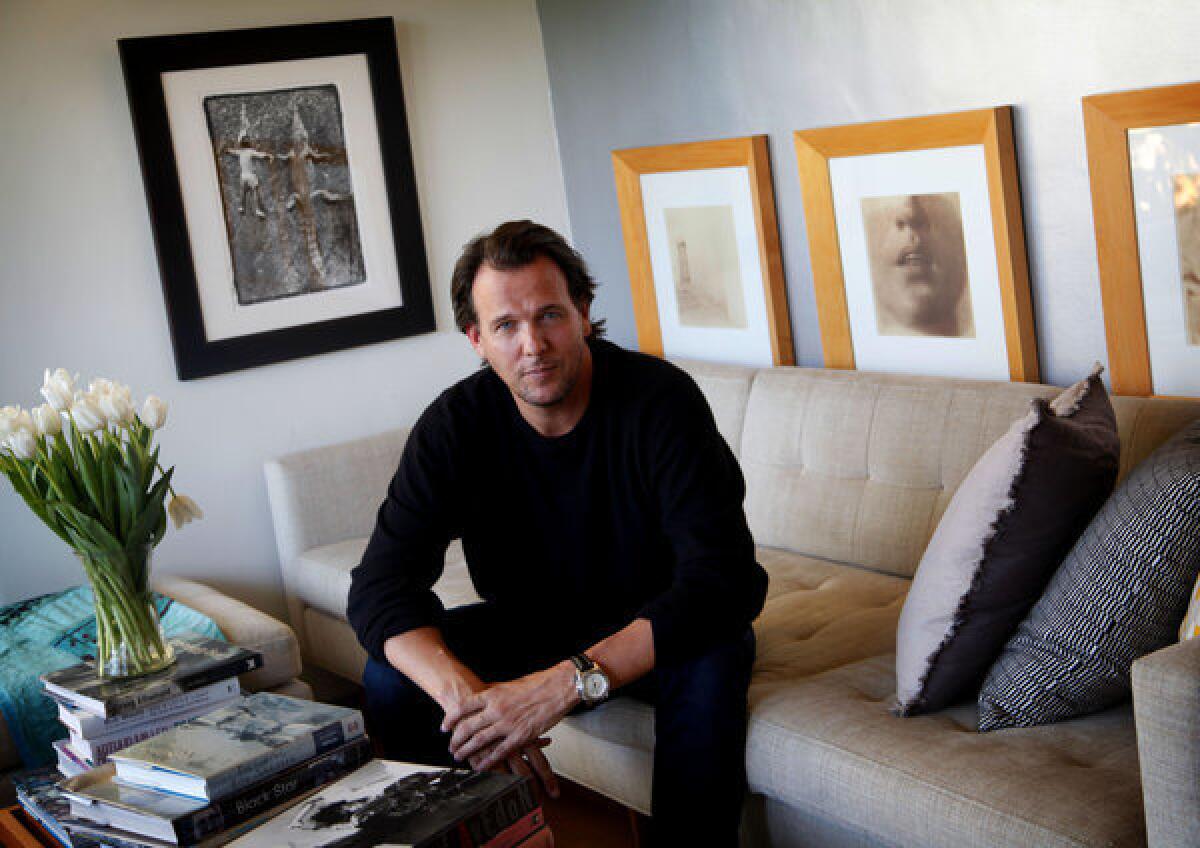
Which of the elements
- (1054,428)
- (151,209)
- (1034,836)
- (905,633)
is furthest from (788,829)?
(151,209)

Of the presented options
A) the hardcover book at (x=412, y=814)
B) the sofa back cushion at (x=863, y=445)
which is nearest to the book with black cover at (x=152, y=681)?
the hardcover book at (x=412, y=814)

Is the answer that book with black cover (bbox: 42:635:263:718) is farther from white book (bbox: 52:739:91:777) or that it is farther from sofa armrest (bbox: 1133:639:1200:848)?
sofa armrest (bbox: 1133:639:1200:848)

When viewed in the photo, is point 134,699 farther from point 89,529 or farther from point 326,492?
point 326,492

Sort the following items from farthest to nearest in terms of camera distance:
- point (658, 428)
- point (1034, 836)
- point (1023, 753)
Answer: point (658, 428), point (1023, 753), point (1034, 836)

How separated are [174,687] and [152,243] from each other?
1.68m

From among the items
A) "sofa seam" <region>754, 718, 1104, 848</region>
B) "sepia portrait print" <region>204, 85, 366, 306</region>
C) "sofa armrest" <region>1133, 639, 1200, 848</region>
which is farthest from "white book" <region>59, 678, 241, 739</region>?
"sepia portrait print" <region>204, 85, 366, 306</region>

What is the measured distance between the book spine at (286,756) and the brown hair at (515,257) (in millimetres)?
732

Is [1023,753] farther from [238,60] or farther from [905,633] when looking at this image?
[238,60]

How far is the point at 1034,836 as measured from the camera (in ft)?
5.31

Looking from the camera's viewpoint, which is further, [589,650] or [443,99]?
[443,99]

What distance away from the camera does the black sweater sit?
2156 millimetres

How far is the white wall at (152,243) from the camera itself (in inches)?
131

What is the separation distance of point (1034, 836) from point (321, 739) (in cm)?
97

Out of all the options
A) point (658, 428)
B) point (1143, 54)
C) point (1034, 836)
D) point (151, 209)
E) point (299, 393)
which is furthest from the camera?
point (299, 393)
